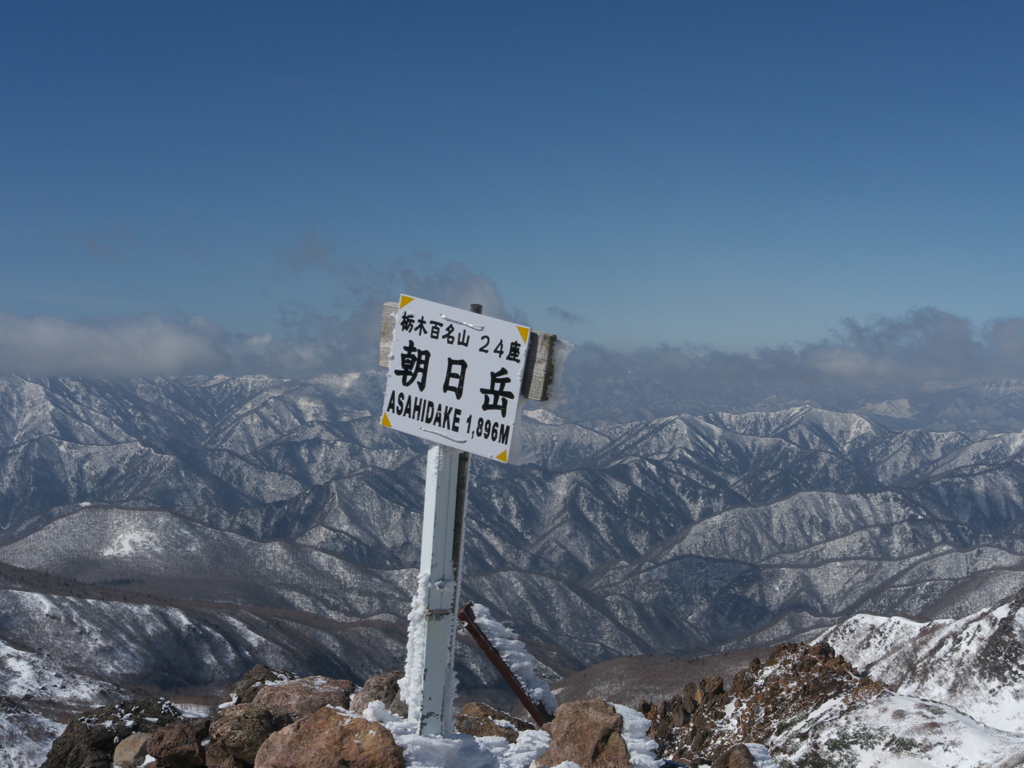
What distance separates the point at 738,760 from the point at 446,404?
11029 millimetres

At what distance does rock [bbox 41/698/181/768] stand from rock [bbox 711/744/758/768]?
1196cm

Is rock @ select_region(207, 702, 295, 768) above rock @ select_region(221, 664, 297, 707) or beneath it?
above

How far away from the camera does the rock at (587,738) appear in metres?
10.7

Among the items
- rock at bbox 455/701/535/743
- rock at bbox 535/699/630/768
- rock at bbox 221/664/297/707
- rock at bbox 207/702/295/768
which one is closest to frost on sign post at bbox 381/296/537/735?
rock at bbox 535/699/630/768

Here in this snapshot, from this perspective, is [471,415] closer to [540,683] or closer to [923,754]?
[540,683]

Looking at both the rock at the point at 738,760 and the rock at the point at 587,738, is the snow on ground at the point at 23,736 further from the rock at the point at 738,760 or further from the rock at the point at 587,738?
the rock at the point at 587,738

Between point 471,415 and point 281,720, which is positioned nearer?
point 471,415

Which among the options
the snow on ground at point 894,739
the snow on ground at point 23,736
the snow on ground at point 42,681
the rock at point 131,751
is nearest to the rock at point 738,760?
the snow on ground at point 894,739

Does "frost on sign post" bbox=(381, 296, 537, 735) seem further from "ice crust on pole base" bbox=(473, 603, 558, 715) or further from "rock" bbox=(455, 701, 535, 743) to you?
"rock" bbox=(455, 701, 535, 743)

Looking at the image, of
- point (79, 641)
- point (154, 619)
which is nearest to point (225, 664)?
point (154, 619)

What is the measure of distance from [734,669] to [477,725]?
145 metres

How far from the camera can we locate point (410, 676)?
7992 mm

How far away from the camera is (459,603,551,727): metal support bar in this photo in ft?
31.1

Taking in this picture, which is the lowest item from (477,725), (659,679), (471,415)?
(659,679)
